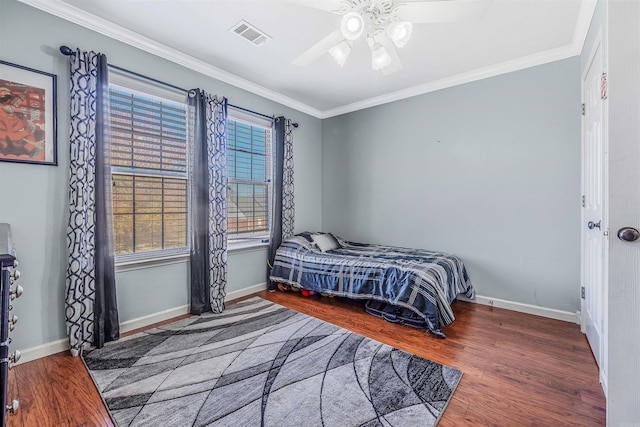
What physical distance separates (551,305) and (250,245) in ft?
10.5

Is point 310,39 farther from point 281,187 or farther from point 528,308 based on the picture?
point 528,308

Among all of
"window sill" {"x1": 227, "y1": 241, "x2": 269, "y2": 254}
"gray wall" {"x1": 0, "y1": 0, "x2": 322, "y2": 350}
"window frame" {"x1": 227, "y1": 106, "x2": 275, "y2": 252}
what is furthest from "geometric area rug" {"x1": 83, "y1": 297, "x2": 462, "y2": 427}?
"window frame" {"x1": 227, "y1": 106, "x2": 275, "y2": 252}

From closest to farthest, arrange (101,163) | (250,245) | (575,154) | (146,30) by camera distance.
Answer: (101,163) < (146,30) < (575,154) < (250,245)

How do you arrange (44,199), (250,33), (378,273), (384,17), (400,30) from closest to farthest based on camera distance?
(400,30), (384,17), (44,199), (250,33), (378,273)

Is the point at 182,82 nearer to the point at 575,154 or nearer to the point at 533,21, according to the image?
the point at 533,21

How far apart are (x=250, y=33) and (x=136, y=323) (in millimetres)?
2700

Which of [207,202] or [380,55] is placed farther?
[207,202]

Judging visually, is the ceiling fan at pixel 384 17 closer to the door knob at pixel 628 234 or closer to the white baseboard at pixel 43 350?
the door knob at pixel 628 234

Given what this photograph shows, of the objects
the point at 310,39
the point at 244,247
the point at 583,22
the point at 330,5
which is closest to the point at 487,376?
the point at 330,5

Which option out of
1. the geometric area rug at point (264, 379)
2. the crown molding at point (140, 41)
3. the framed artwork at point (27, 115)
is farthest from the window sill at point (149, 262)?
the crown molding at point (140, 41)

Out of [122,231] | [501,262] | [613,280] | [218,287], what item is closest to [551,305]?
[501,262]

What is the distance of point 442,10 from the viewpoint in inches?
61.6

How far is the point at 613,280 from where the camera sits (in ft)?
3.53

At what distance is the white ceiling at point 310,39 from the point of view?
6.88ft
